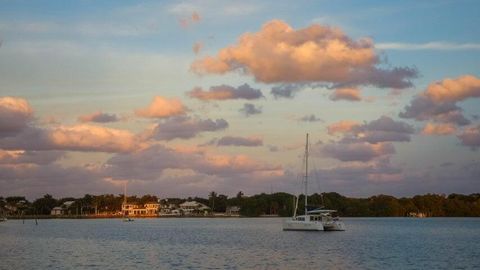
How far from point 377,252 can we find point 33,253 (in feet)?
117

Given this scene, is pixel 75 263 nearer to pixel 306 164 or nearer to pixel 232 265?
pixel 232 265

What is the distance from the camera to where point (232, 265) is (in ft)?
182

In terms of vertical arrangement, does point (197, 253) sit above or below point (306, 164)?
below

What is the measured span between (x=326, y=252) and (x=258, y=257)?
393 inches

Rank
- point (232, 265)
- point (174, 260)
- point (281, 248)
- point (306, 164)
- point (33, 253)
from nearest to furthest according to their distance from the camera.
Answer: point (232, 265), point (174, 260), point (33, 253), point (281, 248), point (306, 164)

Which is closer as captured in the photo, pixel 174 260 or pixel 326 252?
pixel 174 260

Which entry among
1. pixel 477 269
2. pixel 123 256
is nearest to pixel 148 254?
pixel 123 256

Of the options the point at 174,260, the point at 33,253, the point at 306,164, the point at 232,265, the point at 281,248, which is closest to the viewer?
the point at 232,265

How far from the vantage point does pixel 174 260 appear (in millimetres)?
60500

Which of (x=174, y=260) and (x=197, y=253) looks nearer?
(x=174, y=260)

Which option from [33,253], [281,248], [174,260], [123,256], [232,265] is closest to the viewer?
[232,265]

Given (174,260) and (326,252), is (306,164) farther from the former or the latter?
(174,260)

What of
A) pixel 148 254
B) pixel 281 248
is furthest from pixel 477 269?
pixel 148 254

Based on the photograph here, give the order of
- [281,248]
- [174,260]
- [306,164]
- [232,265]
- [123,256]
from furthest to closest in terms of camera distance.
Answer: [306,164], [281,248], [123,256], [174,260], [232,265]
